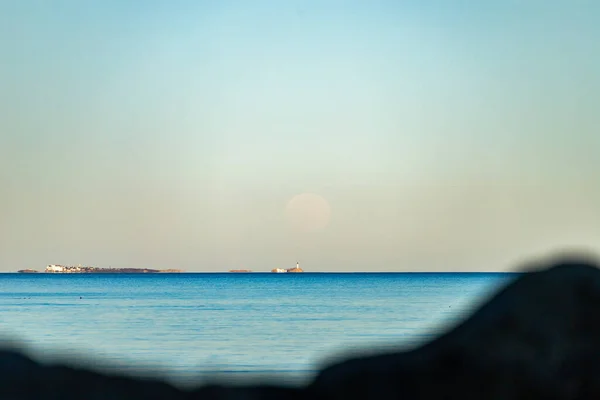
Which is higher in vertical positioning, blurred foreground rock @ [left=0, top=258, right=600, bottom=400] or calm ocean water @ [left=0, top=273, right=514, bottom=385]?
calm ocean water @ [left=0, top=273, right=514, bottom=385]

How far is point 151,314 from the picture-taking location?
8006 centimetres

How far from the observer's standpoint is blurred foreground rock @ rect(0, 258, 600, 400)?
5.79 meters

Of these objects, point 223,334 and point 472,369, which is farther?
point 223,334

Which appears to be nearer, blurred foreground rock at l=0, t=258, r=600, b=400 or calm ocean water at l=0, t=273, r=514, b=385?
blurred foreground rock at l=0, t=258, r=600, b=400

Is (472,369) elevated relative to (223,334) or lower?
lower

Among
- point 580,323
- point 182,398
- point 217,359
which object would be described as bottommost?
point 182,398

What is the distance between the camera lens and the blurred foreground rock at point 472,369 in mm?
5789

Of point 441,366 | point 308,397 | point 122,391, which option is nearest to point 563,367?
point 441,366

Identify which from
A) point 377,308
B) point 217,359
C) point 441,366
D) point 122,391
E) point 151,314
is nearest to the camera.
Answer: point 122,391

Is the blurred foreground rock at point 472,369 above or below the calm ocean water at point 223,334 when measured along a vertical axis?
below

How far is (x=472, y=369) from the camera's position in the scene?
19.9 feet

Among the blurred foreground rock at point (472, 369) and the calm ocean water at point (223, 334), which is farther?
the calm ocean water at point (223, 334)

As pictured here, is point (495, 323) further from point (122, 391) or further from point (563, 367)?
point (122, 391)

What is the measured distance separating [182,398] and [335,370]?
1035 mm
